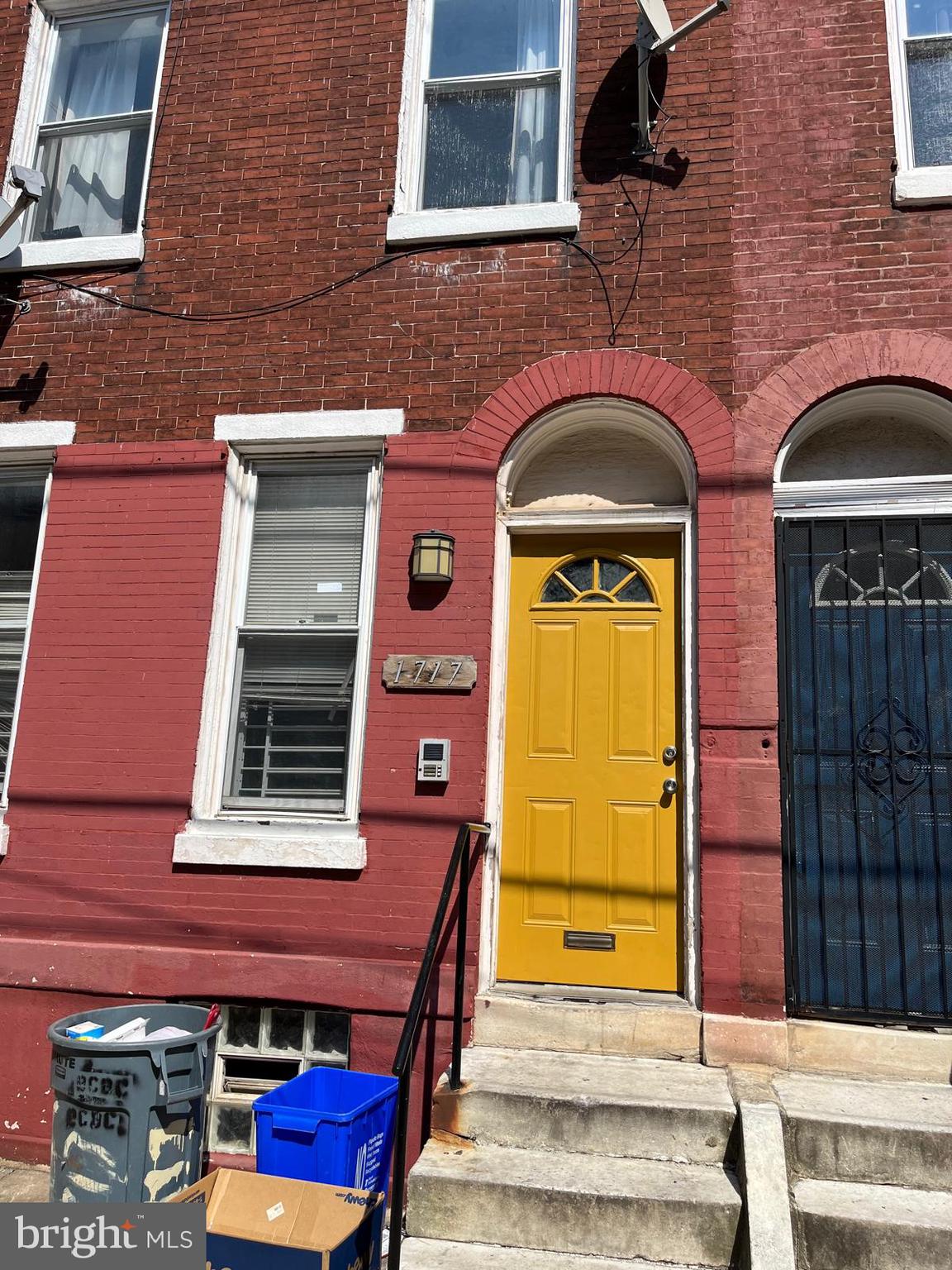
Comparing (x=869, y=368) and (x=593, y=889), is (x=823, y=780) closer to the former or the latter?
(x=593, y=889)

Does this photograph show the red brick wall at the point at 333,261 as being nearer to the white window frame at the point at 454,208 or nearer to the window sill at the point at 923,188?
the white window frame at the point at 454,208

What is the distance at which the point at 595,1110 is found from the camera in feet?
13.6

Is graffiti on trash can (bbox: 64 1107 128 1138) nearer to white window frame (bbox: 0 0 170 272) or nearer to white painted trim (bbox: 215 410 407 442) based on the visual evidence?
white painted trim (bbox: 215 410 407 442)

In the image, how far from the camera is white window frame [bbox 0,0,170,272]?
6168 millimetres

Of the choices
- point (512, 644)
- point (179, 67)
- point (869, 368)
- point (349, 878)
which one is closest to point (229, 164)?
point (179, 67)

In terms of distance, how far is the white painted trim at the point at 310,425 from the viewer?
5574 millimetres

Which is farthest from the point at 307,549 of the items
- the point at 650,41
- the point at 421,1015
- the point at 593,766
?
the point at 650,41

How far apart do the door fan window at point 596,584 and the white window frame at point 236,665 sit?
101 centimetres

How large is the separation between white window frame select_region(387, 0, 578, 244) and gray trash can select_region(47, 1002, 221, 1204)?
14.5 ft

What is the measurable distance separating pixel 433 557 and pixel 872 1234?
3.47 m

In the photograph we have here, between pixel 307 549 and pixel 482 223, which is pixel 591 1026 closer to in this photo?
pixel 307 549

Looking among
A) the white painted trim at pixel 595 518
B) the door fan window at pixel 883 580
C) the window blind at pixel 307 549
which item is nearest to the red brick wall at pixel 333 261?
the window blind at pixel 307 549

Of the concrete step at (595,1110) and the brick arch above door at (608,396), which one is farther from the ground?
the brick arch above door at (608,396)

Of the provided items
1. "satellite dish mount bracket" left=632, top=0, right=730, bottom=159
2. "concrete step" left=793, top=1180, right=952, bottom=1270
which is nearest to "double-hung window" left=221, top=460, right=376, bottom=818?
"satellite dish mount bracket" left=632, top=0, right=730, bottom=159
